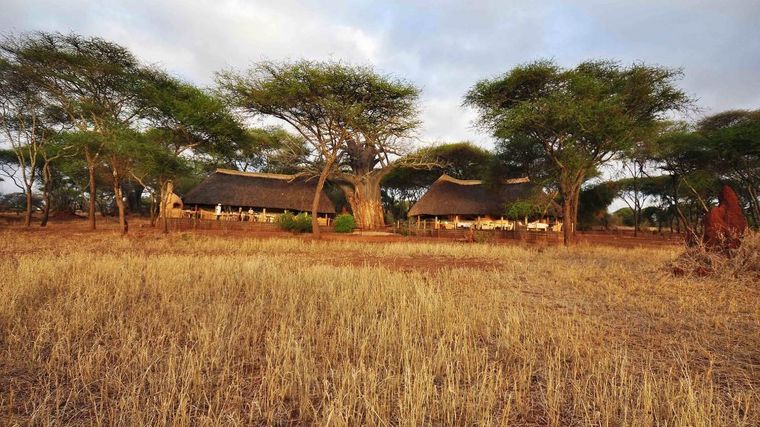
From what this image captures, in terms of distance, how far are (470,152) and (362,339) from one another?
38.7m

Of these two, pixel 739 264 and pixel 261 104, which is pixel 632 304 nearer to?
pixel 739 264

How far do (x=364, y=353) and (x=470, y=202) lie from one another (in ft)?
105

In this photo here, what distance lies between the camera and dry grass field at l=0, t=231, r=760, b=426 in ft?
7.95

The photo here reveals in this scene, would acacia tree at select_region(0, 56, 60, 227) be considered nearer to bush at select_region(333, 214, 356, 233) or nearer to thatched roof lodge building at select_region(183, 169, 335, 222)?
thatched roof lodge building at select_region(183, 169, 335, 222)

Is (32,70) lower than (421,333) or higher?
higher

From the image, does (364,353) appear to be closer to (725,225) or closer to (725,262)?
(725,262)

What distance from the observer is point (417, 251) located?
15.4 meters

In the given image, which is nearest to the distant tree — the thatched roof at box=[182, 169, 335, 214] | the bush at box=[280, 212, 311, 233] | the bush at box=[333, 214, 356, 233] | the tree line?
the tree line

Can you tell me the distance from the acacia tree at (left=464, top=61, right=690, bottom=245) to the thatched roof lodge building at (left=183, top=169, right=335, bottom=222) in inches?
739

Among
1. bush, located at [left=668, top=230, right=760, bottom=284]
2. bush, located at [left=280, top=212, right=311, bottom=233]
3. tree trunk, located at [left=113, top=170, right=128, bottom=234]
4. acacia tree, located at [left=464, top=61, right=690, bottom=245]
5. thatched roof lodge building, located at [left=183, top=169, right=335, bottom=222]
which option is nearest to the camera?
bush, located at [left=668, top=230, right=760, bottom=284]

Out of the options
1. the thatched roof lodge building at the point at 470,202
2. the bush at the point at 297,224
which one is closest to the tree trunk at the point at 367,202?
the thatched roof lodge building at the point at 470,202

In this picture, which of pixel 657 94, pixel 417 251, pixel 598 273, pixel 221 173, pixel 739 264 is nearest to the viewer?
pixel 739 264

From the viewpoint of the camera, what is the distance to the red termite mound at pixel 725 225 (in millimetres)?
8460

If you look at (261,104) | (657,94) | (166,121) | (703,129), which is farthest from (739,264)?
(166,121)
